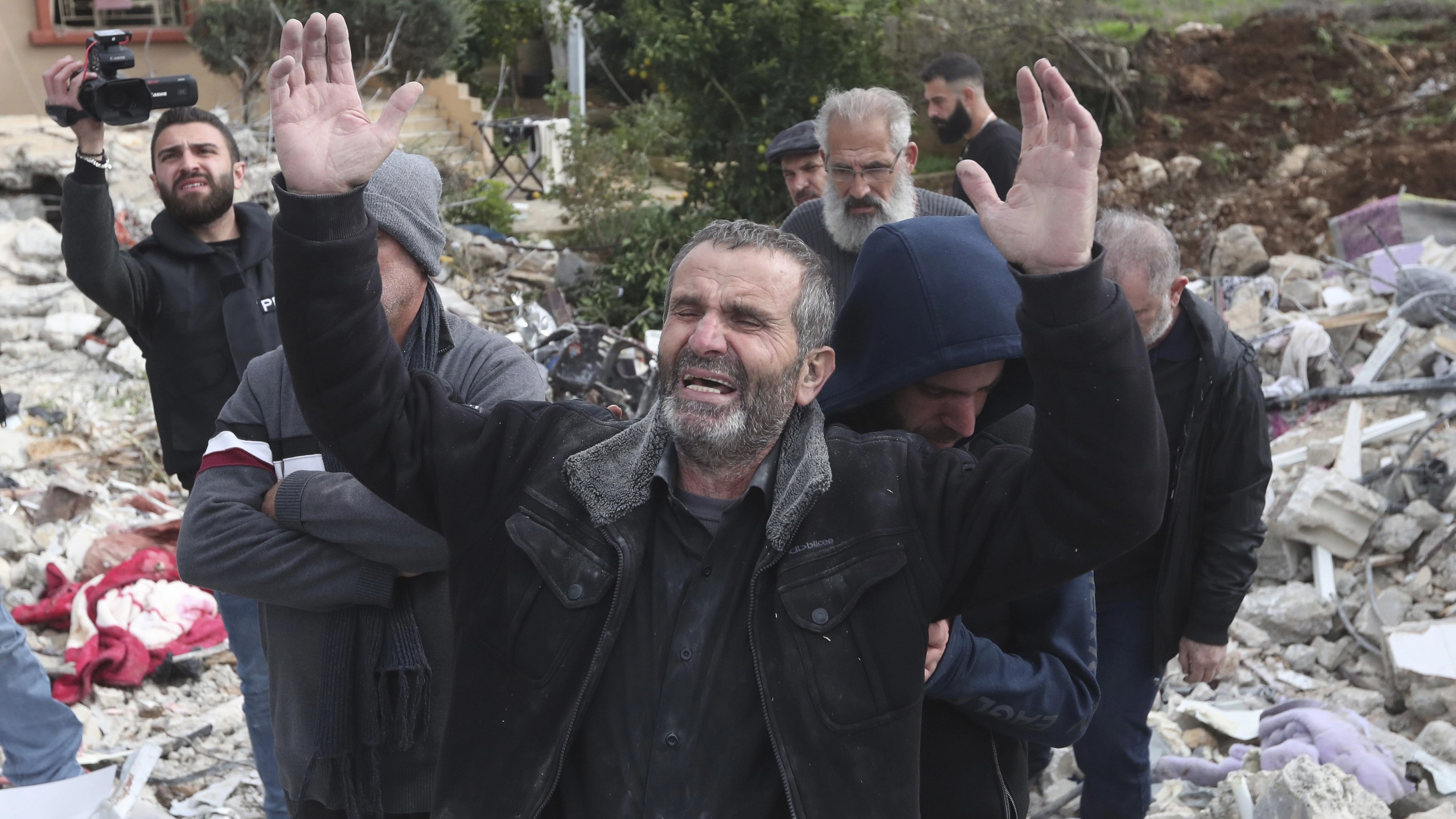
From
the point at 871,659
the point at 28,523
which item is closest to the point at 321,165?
the point at 871,659

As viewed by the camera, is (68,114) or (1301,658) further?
(1301,658)

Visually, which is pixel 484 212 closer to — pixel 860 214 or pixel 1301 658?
pixel 860 214

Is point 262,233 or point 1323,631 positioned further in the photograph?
point 1323,631

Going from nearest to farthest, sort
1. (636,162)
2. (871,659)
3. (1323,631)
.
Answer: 1. (871,659)
2. (1323,631)
3. (636,162)

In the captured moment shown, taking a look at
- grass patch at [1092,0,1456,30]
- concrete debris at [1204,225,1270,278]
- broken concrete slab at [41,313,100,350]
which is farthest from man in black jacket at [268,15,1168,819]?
grass patch at [1092,0,1456,30]

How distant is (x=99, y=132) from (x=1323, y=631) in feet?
18.1

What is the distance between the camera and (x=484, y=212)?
13.6 metres

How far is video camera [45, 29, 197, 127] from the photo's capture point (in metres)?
3.87

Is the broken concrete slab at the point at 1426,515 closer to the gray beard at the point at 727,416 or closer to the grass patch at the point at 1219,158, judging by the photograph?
the gray beard at the point at 727,416

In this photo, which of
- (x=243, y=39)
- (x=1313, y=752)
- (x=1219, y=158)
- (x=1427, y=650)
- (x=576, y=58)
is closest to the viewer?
(x=1313, y=752)

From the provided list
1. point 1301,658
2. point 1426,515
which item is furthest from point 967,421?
point 1426,515

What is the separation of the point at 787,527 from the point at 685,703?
300 millimetres

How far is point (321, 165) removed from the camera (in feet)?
6.23

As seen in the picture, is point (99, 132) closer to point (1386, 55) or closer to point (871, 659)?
point (871, 659)
